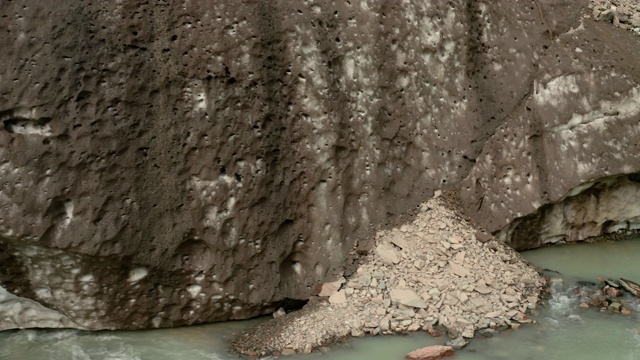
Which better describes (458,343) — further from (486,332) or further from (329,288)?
(329,288)

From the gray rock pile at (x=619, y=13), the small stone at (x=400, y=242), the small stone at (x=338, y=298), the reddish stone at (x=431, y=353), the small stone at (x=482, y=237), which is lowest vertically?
the reddish stone at (x=431, y=353)

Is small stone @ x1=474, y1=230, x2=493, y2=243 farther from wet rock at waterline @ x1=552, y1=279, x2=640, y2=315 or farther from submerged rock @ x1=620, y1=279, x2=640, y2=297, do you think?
submerged rock @ x1=620, y1=279, x2=640, y2=297

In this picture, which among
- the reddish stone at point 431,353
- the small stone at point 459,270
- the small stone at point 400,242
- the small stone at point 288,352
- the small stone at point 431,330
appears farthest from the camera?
the small stone at point 400,242

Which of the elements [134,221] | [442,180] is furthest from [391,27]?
[134,221]

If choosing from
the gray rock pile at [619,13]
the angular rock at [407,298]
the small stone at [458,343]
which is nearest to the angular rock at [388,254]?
the angular rock at [407,298]

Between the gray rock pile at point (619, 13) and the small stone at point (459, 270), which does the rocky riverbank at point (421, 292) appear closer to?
the small stone at point (459, 270)

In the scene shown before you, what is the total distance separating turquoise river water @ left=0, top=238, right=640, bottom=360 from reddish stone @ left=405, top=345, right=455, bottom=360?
2.7 inches

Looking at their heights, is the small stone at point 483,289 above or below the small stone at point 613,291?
above

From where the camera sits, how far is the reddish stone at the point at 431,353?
4.39 metres

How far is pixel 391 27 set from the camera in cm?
Answer: 536

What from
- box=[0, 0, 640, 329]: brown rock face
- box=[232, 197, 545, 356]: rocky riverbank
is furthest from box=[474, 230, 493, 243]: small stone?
box=[0, 0, 640, 329]: brown rock face

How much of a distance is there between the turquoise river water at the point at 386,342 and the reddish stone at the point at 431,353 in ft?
0.22

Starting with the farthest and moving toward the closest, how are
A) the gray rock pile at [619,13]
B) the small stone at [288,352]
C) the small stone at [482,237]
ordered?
the gray rock pile at [619,13]
the small stone at [482,237]
the small stone at [288,352]

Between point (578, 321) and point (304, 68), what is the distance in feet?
8.10
